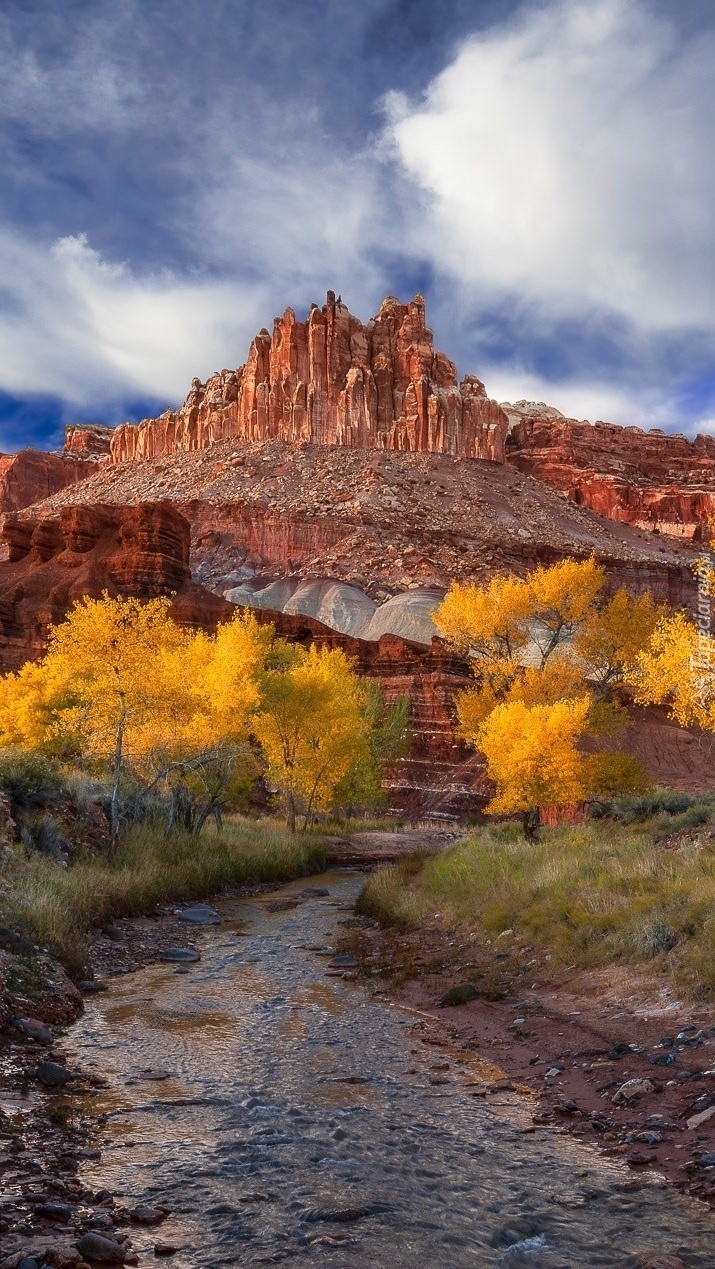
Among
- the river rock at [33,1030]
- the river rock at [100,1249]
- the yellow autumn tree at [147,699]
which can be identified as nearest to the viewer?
the river rock at [100,1249]

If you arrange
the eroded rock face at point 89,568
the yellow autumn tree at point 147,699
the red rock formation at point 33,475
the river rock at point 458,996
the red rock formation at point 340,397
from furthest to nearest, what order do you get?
the red rock formation at point 33,475
the red rock formation at point 340,397
the eroded rock face at point 89,568
the yellow autumn tree at point 147,699
the river rock at point 458,996

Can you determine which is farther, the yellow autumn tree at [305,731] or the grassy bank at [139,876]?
the yellow autumn tree at [305,731]

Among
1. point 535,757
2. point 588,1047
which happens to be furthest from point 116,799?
point 588,1047

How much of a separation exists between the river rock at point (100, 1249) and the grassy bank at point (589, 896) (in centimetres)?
652

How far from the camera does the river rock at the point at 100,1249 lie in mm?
4793

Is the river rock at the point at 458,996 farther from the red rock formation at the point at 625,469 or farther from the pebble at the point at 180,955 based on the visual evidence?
the red rock formation at the point at 625,469

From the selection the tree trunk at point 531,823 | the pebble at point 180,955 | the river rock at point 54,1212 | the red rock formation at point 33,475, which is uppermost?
the red rock formation at point 33,475

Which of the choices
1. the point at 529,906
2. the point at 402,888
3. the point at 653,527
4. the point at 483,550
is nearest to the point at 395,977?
the point at 529,906

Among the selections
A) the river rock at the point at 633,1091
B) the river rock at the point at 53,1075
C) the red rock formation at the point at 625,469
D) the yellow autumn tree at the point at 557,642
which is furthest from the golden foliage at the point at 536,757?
the red rock formation at the point at 625,469

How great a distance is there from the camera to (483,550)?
105 metres

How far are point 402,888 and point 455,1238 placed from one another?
15.4 metres

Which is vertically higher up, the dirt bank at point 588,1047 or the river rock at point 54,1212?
the river rock at point 54,1212

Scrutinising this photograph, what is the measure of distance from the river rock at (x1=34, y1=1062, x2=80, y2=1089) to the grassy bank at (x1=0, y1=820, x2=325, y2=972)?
4.05 metres

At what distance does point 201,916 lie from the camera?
1858cm
